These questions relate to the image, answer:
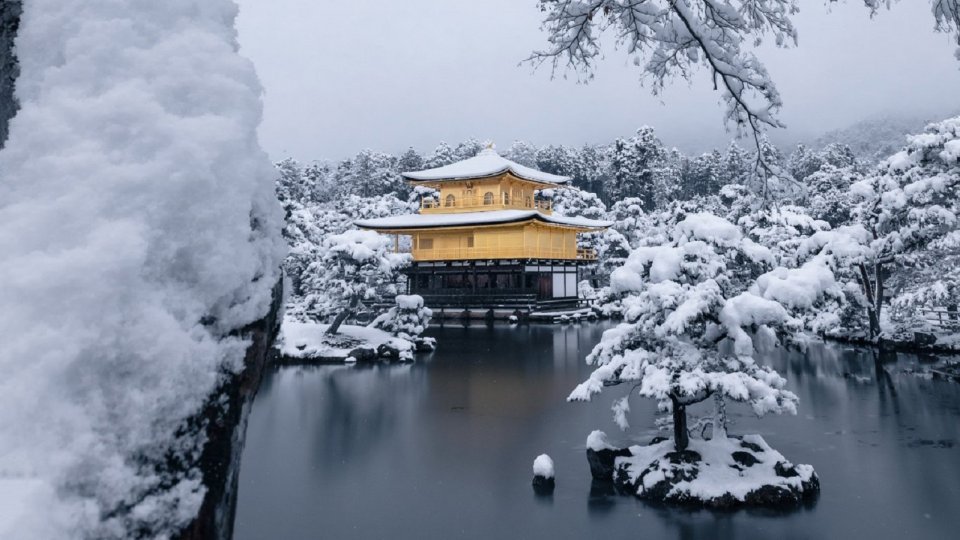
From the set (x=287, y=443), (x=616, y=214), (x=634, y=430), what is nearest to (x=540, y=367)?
(x=634, y=430)

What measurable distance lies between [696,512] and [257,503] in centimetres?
517

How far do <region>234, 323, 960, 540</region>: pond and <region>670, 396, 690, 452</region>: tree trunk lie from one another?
0.91 metres

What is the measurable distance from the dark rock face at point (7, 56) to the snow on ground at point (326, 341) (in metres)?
15.9

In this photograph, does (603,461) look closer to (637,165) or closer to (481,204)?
(481,204)

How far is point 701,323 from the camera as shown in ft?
21.6

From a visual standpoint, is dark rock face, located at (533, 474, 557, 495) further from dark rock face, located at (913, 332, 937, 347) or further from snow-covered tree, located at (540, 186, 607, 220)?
snow-covered tree, located at (540, 186, 607, 220)

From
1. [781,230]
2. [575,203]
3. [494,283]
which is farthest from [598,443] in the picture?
[575,203]

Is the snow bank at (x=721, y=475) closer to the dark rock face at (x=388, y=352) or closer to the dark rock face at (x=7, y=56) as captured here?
the dark rock face at (x=7, y=56)

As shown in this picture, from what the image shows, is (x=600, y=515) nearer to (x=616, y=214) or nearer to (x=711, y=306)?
(x=711, y=306)

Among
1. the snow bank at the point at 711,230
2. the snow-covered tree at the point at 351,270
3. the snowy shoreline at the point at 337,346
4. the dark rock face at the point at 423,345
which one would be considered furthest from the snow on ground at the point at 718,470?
the snow-covered tree at the point at 351,270

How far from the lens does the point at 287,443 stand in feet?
30.9

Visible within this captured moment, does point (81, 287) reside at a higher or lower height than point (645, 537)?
higher

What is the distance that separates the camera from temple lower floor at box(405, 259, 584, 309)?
93.3 ft

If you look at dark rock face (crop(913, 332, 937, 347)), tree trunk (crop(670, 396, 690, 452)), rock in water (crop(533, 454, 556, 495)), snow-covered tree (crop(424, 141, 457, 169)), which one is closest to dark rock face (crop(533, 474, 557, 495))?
rock in water (crop(533, 454, 556, 495))
